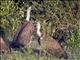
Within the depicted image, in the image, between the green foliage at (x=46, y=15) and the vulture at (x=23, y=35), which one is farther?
the green foliage at (x=46, y=15)

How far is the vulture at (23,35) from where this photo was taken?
976 centimetres

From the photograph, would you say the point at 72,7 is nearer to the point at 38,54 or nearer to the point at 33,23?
the point at 33,23

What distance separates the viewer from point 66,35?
11.0 meters

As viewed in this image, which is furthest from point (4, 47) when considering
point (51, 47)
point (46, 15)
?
point (46, 15)

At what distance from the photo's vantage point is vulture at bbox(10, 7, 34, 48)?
384 inches

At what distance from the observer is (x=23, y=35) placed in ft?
33.4

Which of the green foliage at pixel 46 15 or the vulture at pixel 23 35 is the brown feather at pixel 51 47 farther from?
the green foliage at pixel 46 15

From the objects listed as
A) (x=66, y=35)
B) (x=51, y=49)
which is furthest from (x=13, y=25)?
(x=51, y=49)

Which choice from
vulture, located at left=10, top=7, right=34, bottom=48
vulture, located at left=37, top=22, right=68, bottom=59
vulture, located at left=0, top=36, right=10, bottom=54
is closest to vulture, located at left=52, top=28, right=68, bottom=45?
vulture, located at left=10, top=7, right=34, bottom=48

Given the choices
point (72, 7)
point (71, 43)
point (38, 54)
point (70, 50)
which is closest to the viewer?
point (38, 54)

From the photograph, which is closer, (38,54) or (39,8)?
(38,54)

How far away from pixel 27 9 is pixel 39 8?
14.8 inches

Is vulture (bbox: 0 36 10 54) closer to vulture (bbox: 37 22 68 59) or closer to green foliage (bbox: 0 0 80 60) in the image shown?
vulture (bbox: 37 22 68 59)

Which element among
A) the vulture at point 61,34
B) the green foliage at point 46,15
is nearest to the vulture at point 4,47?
the green foliage at point 46,15
